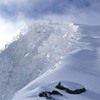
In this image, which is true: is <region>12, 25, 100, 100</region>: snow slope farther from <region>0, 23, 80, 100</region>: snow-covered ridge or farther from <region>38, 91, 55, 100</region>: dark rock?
<region>0, 23, 80, 100</region>: snow-covered ridge

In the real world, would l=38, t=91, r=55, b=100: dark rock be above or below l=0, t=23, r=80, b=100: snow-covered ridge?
below

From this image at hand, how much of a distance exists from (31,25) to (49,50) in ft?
42.5

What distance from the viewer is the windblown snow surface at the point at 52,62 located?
4456 centimetres

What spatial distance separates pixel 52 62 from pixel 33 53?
10479 millimetres

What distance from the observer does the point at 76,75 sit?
161 feet

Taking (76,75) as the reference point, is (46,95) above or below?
below

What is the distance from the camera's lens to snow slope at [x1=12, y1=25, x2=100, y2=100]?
137 ft

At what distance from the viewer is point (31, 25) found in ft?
256

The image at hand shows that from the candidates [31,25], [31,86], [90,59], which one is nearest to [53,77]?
[31,86]

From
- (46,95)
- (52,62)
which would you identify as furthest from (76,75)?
(52,62)

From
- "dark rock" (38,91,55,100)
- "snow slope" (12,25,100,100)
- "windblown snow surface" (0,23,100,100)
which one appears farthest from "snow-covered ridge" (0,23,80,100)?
"dark rock" (38,91,55,100)

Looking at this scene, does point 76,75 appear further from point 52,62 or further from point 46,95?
point 52,62

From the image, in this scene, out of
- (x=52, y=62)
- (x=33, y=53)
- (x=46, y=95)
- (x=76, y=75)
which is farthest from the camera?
(x=33, y=53)

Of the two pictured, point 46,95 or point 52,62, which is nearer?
point 46,95
